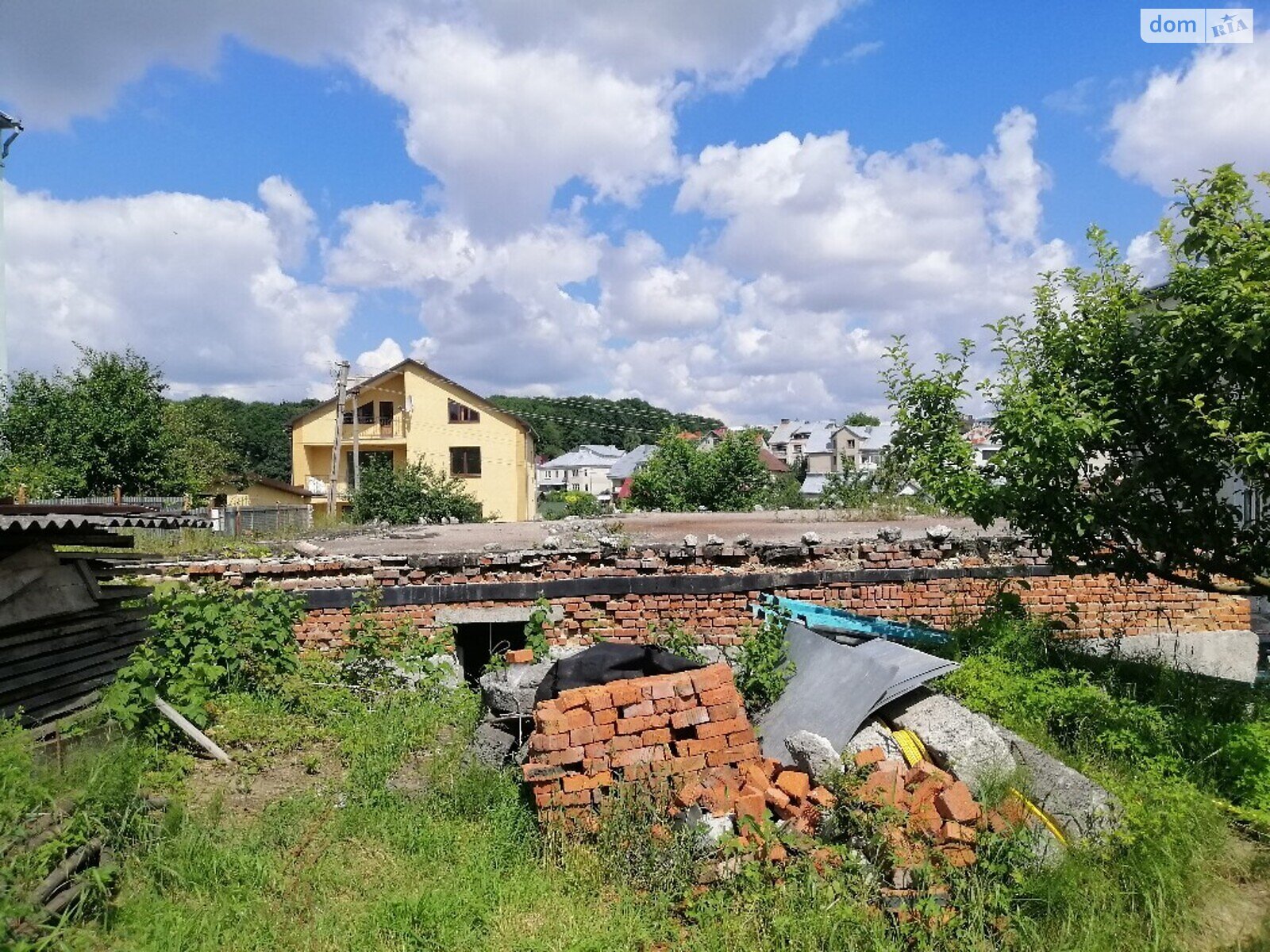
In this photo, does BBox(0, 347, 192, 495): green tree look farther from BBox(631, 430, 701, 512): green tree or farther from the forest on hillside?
the forest on hillside

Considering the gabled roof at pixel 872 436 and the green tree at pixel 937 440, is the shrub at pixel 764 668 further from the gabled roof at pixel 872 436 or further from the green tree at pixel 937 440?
the gabled roof at pixel 872 436

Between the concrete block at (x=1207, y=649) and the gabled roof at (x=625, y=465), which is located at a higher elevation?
the gabled roof at (x=625, y=465)

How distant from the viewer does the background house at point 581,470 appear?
250 feet

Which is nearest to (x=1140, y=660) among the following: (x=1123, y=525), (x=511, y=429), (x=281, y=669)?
(x=1123, y=525)

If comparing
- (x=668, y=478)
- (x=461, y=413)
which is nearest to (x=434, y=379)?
(x=461, y=413)

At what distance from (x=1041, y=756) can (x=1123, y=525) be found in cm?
232

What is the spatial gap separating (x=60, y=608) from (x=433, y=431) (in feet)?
100

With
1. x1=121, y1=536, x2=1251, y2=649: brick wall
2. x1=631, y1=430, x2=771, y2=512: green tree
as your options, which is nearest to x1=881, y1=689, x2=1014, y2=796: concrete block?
x1=121, y1=536, x2=1251, y2=649: brick wall

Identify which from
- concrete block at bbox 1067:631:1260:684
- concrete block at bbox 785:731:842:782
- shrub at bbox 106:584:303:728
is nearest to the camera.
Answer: concrete block at bbox 785:731:842:782

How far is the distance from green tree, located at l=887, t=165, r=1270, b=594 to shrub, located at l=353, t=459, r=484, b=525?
70.4ft

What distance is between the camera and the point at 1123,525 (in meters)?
6.52

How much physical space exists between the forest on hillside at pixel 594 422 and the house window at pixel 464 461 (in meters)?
42.4

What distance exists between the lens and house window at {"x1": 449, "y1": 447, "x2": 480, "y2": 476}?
1419 inches

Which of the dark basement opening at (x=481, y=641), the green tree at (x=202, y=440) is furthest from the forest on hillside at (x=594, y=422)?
the dark basement opening at (x=481, y=641)
